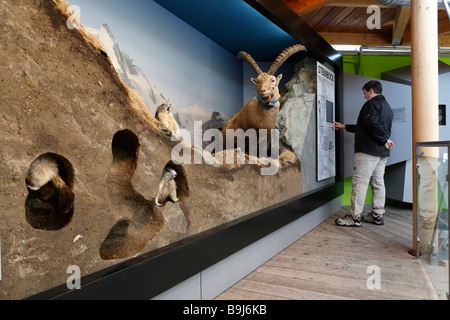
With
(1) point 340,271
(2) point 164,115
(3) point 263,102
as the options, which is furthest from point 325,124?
(2) point 164,115

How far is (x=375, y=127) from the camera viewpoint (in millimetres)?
4121

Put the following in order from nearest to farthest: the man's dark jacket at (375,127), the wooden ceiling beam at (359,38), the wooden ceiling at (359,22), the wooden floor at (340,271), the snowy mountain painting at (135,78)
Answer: the wooden floor at (340,271) < the snowy mountain painting at (135,78) < the man's dark jacket at (375,127) < the wooden ceiling at (359,22) < the wooden ceiling beam at (359,38)

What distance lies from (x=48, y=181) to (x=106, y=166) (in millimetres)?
279

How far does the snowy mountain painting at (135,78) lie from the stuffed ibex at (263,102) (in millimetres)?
683

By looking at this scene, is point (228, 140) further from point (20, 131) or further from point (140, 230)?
point (20, 131)

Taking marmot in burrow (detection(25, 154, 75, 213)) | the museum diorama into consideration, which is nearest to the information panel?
the museum diorama

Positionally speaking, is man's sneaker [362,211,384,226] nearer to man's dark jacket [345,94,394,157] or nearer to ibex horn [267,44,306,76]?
man's dark jacket [345,94,394,157]

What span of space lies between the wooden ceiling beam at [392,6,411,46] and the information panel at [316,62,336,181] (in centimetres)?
166

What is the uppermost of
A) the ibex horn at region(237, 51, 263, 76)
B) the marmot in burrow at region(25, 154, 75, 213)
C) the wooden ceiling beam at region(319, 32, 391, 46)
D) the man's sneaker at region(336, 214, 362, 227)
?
the wooden ceiling beam at region(319, 32, 391, 46)

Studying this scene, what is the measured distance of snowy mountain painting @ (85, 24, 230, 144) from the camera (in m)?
2.55

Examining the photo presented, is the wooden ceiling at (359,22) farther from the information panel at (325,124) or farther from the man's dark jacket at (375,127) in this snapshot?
the man's dark jacket at (375,127)

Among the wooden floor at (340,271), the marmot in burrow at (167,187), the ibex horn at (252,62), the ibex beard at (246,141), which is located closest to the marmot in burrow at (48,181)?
the marmot in burrow at (167,187)

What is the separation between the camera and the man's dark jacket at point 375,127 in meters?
4.15

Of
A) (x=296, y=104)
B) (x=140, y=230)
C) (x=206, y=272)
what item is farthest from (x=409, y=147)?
(x=140, y=230)
